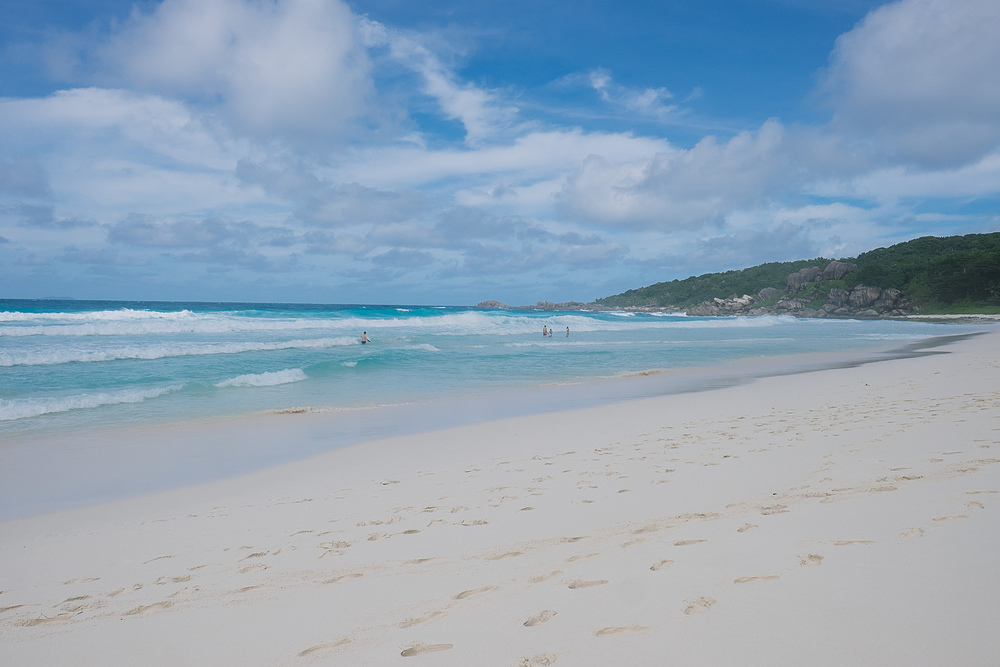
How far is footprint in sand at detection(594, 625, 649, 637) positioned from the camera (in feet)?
8.25

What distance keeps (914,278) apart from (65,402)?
93495mm

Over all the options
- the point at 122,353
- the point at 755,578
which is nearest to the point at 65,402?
the point at 122,353

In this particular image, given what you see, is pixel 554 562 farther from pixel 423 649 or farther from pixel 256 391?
pixel 256 391

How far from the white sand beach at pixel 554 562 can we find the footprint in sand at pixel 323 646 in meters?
0.03

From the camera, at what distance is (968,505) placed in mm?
3771

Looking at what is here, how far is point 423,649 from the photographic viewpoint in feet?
8.41

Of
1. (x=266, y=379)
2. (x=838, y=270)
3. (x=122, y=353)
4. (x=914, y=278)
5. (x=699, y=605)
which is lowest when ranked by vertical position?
(x=266, y=379)

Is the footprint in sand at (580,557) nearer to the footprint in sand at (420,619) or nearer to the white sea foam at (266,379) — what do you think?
the footprint in sand at (420,619)

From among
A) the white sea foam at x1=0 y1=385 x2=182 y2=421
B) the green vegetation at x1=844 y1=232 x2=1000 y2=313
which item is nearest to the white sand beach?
the white sea foam at x1=0 y1=385 x2=182 y2=421

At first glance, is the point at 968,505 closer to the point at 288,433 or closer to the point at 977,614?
the point at 977,614

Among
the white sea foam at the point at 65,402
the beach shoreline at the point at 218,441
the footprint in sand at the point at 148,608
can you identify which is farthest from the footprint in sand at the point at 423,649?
the white sea foam at the point at 65,402

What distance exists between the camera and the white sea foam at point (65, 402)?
11514 millimetres

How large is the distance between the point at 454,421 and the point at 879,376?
11973 millimetres

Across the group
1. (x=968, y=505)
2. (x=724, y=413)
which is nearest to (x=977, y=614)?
(x=968, y=505)
